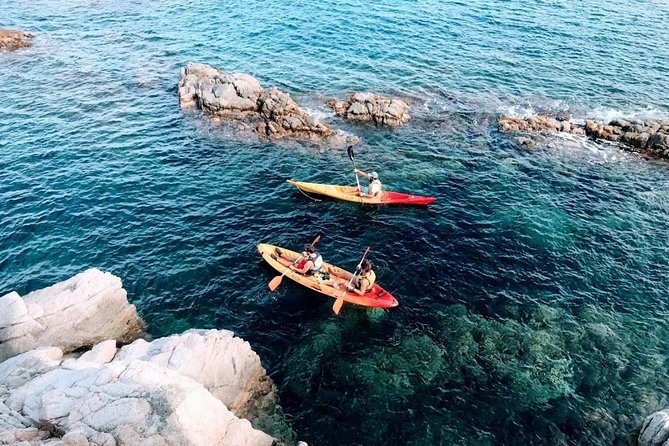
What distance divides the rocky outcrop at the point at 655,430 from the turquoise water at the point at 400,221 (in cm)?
83

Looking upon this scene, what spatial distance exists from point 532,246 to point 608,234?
5.04m

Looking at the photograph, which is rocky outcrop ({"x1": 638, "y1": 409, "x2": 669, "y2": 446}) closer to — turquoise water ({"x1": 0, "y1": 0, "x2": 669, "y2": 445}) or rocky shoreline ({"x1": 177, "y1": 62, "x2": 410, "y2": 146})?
turquoise water ({"x1": 0, "y1": 0, "x2": 669, "y2": 445})

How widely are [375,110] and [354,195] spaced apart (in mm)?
12542

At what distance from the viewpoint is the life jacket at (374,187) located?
30891 mm

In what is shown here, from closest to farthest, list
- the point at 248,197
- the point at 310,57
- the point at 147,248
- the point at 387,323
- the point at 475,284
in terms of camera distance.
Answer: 1. the point at 387,323
2. the point at 475,284
3. the point at 147,248
4. the point at 248,197
5. the point at 310,57

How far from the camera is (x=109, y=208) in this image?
31109 millimetres

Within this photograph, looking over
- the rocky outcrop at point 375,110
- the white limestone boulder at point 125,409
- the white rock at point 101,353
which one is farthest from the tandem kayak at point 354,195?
the white limestone boulder at point 125,409

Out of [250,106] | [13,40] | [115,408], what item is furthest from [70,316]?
[13,40]

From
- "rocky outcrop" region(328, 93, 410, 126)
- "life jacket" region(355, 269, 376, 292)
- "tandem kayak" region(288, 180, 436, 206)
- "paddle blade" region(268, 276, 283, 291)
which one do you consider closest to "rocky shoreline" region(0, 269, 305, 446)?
"paddle blade" region(268, 276, 283, 291)

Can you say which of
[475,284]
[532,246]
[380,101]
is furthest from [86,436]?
[380,101]

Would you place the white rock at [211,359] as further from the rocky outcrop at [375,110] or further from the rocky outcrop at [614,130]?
the rocky outcrop at [614,130]

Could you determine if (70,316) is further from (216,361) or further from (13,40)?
(13,40)

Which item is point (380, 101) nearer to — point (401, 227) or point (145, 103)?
point (401, 227)

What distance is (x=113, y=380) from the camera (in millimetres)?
16203
